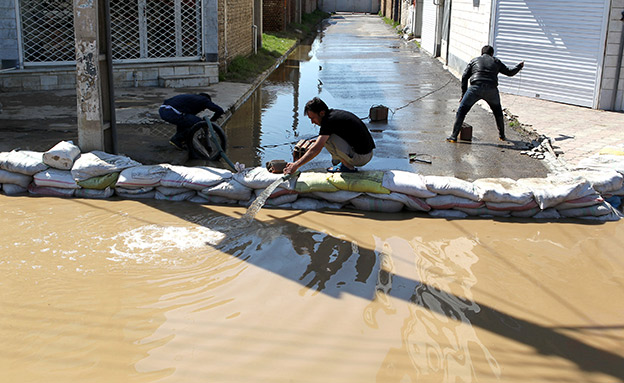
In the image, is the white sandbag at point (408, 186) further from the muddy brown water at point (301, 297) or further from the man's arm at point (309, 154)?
the man's arm at point (309, 154)

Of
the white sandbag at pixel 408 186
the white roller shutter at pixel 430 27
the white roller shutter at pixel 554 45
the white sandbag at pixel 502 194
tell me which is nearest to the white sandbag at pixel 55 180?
the white sandbag at pixel 408 186

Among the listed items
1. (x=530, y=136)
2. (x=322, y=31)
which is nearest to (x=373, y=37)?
(x=322, y=31)

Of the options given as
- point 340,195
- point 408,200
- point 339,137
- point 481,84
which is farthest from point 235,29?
point 408,200

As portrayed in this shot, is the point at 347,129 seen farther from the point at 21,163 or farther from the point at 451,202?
the point at 21,163

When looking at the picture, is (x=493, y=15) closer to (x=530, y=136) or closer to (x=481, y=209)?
(x=530, y=136)

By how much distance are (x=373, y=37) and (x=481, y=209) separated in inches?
1099

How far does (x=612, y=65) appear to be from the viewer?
1229 centimetres

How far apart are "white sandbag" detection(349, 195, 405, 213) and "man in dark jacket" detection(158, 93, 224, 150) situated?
262 cm

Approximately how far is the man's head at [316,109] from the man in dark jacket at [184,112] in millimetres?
1988

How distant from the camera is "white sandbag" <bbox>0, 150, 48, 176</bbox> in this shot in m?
7.17

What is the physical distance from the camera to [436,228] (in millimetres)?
6539

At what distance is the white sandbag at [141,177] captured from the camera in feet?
23.4

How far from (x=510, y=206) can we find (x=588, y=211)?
32.3 inches

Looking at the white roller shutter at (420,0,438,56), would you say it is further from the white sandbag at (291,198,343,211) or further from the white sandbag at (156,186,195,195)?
the white sandbag at (156,186,195,195)
